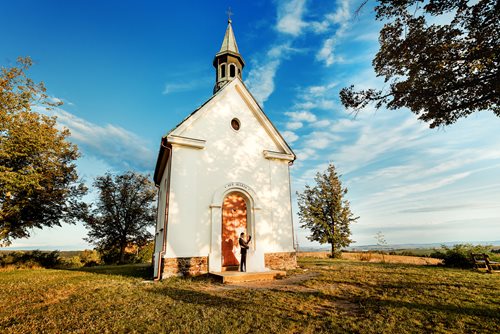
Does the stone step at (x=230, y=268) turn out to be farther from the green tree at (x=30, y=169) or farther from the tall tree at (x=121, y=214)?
the tall tree at (x=121, y=214)

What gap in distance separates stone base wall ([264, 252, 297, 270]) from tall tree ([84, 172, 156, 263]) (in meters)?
21.2

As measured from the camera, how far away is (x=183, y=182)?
36.0 feet

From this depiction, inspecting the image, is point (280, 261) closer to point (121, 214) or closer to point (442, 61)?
point (442, 61)

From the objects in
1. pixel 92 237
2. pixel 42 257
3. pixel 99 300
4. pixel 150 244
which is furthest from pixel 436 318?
pixel 92 237

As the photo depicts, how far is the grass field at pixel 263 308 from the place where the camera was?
14.5 ft

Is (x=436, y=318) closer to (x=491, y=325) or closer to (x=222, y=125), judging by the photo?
(x=491, y=325)

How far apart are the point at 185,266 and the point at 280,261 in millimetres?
4821

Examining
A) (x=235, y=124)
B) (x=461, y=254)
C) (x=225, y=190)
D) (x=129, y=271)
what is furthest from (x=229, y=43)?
(x=461, y=254)

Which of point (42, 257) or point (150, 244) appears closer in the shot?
point (42, 257)

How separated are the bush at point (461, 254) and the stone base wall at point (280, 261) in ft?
27.2

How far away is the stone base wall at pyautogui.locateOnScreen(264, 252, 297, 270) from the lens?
39.9 ft

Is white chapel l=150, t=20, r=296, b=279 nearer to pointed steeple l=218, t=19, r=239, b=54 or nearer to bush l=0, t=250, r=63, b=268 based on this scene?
pointed steeple l=218, t=19, r=239, b=54

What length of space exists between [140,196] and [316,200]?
67.7 feet

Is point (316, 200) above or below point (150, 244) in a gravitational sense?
above
